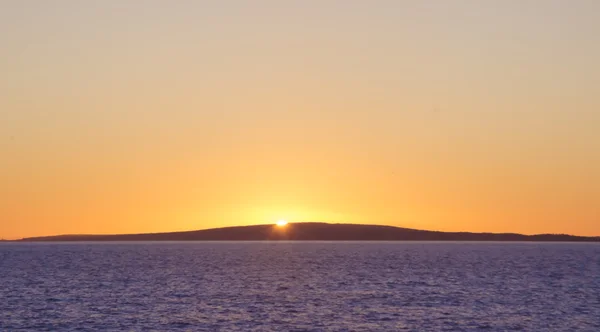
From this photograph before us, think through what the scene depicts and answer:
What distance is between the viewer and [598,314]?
77.9 m

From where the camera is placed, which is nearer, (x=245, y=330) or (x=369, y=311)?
(x=245, y=330)

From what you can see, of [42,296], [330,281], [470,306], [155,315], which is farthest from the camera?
[330,281]

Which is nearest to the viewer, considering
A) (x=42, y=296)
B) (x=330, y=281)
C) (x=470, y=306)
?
(x=470, y=306)

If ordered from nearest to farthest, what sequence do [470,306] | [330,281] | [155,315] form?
1. [155,315]
2. [470,306]
3. [330,281]

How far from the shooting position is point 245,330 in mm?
67125

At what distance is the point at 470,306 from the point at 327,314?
1574cm

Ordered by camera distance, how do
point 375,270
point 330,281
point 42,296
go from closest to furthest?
point 42,296 → point 330,281 → point 375,270

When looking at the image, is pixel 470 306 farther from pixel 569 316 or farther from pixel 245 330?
pixel 245 330

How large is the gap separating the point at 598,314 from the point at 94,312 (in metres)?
44.7

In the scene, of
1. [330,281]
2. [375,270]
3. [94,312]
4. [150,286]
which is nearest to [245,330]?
[94,312]

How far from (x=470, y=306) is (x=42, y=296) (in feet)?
145

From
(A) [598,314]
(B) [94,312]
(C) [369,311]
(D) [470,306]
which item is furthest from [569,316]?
(B) [94,312]

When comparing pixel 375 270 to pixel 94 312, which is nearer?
pixel 94 312

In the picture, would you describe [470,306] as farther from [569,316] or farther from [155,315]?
[155,315]
